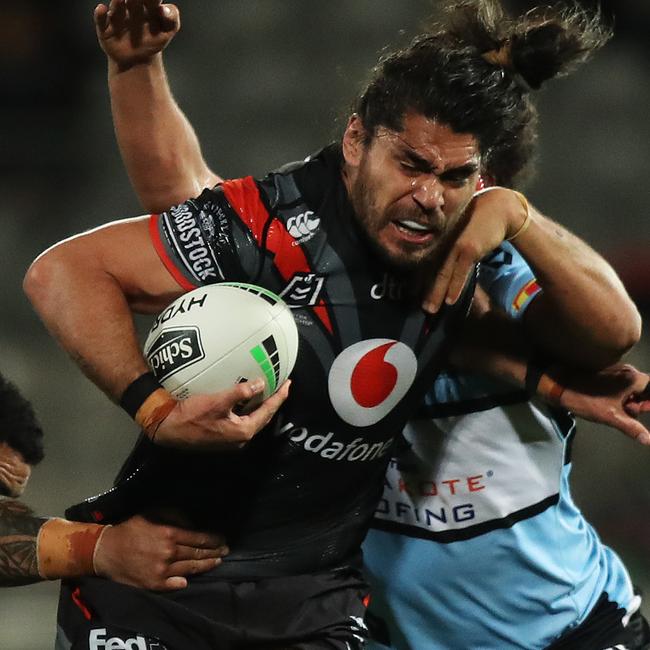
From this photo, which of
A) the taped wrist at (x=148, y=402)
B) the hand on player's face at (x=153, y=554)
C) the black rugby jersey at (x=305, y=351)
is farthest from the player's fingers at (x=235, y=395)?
the hand on player's face at (x=153, y=554)

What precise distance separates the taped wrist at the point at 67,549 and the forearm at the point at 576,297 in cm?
84

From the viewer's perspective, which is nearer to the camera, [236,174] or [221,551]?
[221,551]

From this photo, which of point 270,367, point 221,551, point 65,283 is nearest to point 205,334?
point 270,367

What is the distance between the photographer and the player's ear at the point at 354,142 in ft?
6.45

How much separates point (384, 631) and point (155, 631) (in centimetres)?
65

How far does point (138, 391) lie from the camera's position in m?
1.75

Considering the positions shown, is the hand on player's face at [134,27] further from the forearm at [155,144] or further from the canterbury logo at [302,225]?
the canterbury logo at [302,225]

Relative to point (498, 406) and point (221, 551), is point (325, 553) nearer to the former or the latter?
point (221, 551)

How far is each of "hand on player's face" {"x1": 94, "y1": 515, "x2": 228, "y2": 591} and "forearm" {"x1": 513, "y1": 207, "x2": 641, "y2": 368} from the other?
2.26ft

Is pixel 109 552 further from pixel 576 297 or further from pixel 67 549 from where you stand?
pixel 576 297

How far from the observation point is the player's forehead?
1.88 m

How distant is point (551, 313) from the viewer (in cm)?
207

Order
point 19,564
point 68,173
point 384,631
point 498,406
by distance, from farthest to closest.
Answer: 1. point 68,173
2. point 384,631
3. point 498,406
4. point 19,564

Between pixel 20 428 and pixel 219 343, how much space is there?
772 mm
